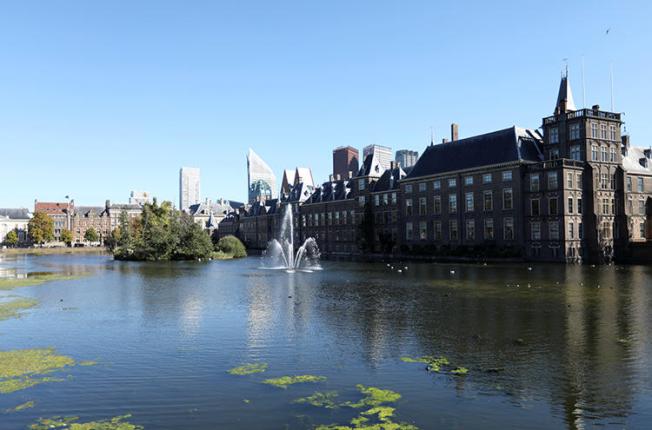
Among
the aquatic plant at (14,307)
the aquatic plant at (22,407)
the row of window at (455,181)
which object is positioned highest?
the row of window at (455,181)

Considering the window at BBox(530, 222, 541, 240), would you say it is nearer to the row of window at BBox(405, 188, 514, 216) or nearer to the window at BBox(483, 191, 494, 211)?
the row of window at BBox(405, 188, 514, 216)

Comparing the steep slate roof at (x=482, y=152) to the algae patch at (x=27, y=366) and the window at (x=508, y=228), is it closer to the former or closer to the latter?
the window at (x=508, y=228)

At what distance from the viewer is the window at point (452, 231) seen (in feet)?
278

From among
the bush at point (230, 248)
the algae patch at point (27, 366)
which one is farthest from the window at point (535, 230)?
the algae patch at point (27, 366)

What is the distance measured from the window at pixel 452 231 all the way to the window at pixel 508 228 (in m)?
9.40

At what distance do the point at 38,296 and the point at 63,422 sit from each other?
28633 millimetres

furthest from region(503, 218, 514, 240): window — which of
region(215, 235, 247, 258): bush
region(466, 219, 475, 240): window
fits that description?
region(215, 235, 247, 258): bush

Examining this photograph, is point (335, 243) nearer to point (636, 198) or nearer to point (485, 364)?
point (636, 198)

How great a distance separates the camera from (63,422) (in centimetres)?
1228

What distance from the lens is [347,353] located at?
19.0 meters

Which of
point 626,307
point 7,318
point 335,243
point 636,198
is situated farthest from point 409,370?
point 335,243

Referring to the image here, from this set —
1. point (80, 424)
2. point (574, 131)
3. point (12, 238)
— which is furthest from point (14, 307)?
point (12, 238)

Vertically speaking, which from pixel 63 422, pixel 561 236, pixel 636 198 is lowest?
pixel 63 422

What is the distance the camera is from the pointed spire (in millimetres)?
75312
